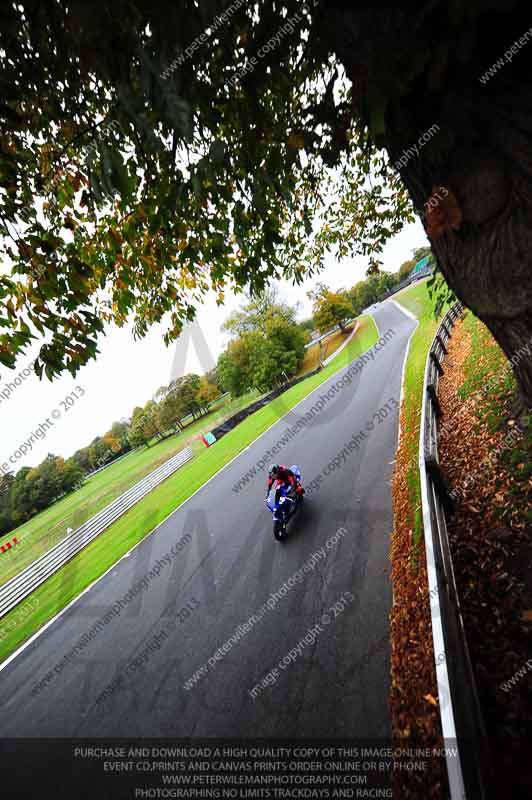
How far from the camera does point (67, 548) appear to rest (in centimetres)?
1451

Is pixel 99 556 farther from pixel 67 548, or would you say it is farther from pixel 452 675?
pixel 452 675

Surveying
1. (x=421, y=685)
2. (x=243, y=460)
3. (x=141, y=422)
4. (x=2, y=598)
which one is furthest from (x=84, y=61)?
(x=141, y=422)

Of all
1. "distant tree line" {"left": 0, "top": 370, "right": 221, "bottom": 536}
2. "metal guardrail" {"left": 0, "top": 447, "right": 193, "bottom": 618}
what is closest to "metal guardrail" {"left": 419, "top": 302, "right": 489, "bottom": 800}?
"metal guardrail" {"left": 0, "top": 447, "right": 193, "bottom": 618}

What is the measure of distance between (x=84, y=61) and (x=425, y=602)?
6.18m

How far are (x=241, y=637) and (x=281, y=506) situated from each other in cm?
254

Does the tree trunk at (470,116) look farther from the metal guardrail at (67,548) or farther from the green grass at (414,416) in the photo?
the metal guardrail at (67,548)

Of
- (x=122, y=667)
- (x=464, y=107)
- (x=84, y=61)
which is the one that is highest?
(x=84, y=61)

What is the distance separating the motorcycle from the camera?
6980 mm

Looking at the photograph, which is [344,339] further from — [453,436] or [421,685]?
[421,685]

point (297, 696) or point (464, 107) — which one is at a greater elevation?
point (464, 107)

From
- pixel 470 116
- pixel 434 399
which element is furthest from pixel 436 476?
pixel 470 116

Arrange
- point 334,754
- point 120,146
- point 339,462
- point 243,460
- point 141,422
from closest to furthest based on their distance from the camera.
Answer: point 120,146 → point 334,754 → point 339,462 → point 243,460 → point 141,422

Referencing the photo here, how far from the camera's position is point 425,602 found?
4086mm

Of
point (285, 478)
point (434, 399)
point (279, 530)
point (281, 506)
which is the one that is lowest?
point (279, 530)
